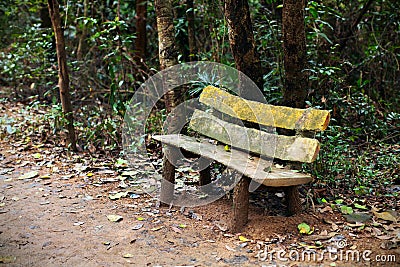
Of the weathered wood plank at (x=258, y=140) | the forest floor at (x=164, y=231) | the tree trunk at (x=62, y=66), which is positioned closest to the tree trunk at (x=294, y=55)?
the weathered wood plank at (x=258, y=140)

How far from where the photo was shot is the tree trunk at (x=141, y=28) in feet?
25.2

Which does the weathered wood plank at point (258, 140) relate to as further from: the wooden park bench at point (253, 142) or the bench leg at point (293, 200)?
the bench leg at point (293, 200)

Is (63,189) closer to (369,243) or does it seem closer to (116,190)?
(116,190)

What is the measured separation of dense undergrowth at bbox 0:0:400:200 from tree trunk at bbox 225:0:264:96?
87 centimetres

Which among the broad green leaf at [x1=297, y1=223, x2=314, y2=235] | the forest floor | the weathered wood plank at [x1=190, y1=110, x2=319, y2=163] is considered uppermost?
the weathered wood plank at [x1=190, y1=110, x2=319, y2=163]

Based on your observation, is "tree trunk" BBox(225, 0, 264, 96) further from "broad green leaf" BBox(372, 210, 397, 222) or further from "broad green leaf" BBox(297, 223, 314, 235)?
"broad green leaf" BBox(372, 210, 397, 222)

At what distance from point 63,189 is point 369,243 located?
3178mm

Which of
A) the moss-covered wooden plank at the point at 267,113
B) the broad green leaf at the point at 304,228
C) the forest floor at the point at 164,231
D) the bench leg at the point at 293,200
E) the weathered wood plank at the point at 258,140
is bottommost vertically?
the forest floor at the point at 164,231

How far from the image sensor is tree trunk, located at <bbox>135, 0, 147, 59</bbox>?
770 centimetres

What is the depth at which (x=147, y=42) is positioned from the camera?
8633 mm

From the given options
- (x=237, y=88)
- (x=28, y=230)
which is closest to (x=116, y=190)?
(x=28, y=230)

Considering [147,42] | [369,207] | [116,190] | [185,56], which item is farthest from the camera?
[147,42]

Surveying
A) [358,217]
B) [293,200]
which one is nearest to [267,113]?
[293,200]

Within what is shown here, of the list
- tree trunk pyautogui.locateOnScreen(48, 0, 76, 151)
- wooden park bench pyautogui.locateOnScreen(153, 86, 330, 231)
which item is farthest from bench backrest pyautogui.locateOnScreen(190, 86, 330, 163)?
tree trunk pyautogui.locateOnScreen(48, 0, 76, 151)
